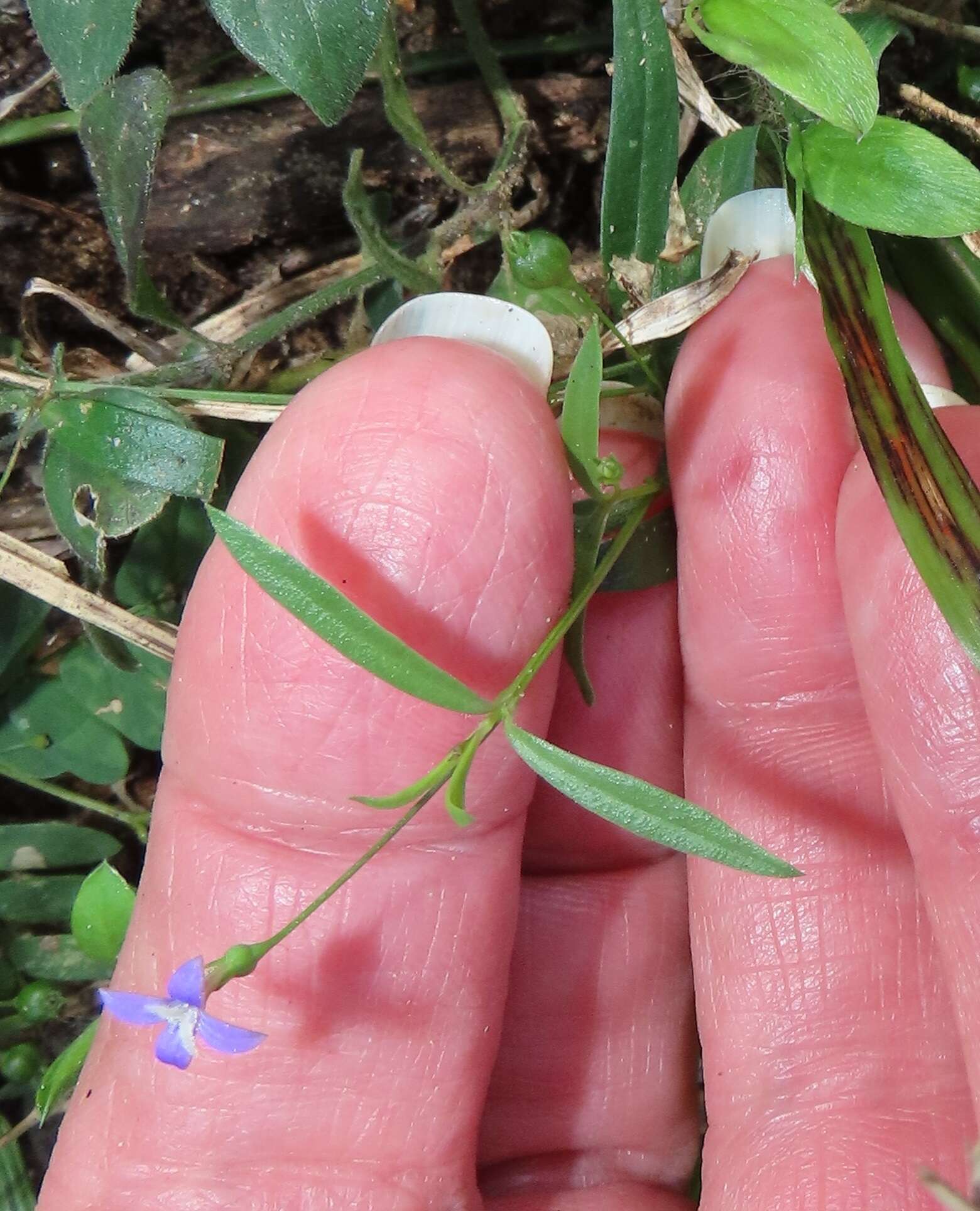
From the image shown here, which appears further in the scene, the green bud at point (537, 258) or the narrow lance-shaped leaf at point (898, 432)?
the green bud at point (537, 258)

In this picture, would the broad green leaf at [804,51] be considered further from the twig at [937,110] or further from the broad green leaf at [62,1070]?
the broad green leaf at [62,1070]

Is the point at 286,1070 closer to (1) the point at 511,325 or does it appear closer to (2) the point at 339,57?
(1) the point at 511,325

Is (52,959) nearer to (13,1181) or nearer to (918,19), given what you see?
(13,1181)

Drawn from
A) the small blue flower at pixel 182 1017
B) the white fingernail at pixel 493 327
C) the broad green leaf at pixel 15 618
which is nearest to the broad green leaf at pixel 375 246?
the white fingernail at pixel 493 327

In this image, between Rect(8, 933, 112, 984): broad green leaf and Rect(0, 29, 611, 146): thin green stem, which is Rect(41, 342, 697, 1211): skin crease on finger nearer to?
Rect(8, 933, 112, 984): broad green leaf

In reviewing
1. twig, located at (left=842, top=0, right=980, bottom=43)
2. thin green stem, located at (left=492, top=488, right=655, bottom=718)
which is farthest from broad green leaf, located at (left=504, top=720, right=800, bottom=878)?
twig, located at (left=842, top=0, right=980, bottom=43)

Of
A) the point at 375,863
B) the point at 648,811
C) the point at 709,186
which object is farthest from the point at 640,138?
the point at 375,863

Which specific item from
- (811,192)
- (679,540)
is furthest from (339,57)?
(679,540)
